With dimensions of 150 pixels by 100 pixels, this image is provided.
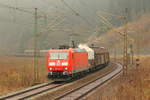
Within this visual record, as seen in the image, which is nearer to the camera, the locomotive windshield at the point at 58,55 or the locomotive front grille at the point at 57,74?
the locomotive front grille at the point at 57,74

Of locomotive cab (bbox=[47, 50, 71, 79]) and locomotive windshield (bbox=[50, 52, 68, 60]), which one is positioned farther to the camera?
locomotive windshield (bbox=[50, 52, 68, 60])

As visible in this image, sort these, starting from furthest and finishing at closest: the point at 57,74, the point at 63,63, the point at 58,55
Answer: the point at 58,55 < the point at 63,63 < the point at 57,74

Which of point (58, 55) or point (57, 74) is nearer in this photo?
point (57, 74)

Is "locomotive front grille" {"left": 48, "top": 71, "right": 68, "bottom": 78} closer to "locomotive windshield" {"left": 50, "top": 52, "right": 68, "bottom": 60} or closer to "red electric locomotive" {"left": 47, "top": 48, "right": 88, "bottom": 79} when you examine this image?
"red electric locomotive" {"left": 47, "top": 48, "right": 88, "bottom": 79}

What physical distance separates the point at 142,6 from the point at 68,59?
135140 millimetres

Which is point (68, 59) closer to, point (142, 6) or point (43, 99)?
point (43, 99)

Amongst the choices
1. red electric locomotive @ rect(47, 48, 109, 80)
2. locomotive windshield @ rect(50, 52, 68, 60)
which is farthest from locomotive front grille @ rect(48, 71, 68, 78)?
locomotive windshield @ rect(50, 52, 68, 60)

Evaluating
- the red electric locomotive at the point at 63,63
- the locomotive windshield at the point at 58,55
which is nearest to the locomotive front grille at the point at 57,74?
the red electric locomotive at the point at 63,63

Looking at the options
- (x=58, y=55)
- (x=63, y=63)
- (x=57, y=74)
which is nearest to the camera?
(x=57, y=74)

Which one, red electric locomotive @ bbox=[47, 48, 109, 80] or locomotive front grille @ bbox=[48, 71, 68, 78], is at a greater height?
red electric locomotive @ bbox=[47, 48, 109, 80]

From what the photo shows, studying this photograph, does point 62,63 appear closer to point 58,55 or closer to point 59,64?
point 59,64

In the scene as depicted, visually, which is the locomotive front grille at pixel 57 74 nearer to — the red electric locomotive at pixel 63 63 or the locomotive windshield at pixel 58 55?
the red electric locomotive at pixel 63 63

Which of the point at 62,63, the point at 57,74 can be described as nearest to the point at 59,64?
the point at 62,63

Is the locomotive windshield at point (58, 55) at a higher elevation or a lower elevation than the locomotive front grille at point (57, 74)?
higher
